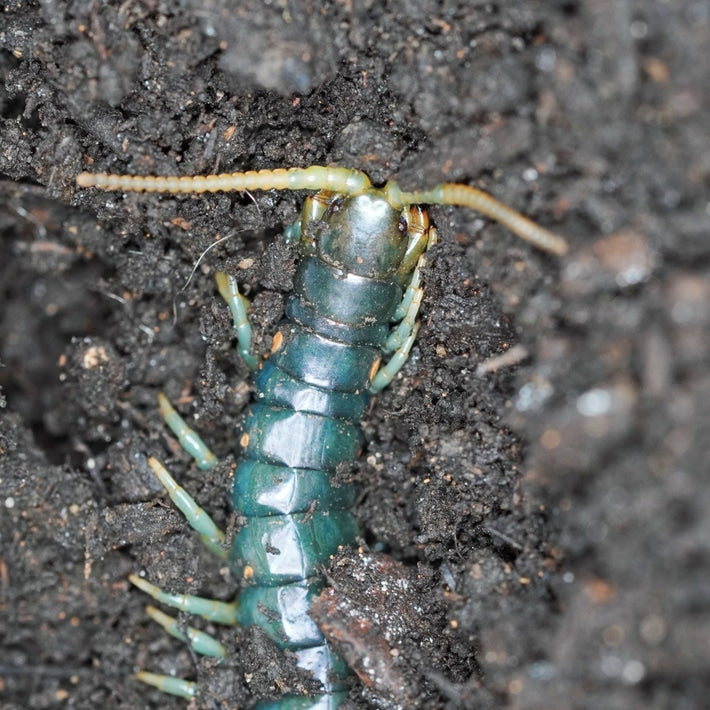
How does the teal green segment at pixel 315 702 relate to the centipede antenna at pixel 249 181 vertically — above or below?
below

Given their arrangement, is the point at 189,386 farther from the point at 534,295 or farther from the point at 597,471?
the point at 597,471

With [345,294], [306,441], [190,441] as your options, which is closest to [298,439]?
A: [306,441]

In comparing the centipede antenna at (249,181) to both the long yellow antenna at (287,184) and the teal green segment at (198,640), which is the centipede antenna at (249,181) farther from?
the teal green segment at (198,640)

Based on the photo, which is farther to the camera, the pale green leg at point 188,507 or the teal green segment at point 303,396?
the pale green leg at point 188,507

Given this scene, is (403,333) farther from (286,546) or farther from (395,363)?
(286,546)

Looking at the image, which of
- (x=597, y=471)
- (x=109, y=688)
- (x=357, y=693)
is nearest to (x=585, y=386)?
(x=597, y=471)

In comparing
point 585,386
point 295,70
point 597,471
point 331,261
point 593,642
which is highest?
point 295,70

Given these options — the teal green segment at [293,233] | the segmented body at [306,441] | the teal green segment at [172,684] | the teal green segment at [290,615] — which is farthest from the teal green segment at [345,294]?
the teal green segment at [172,684]
